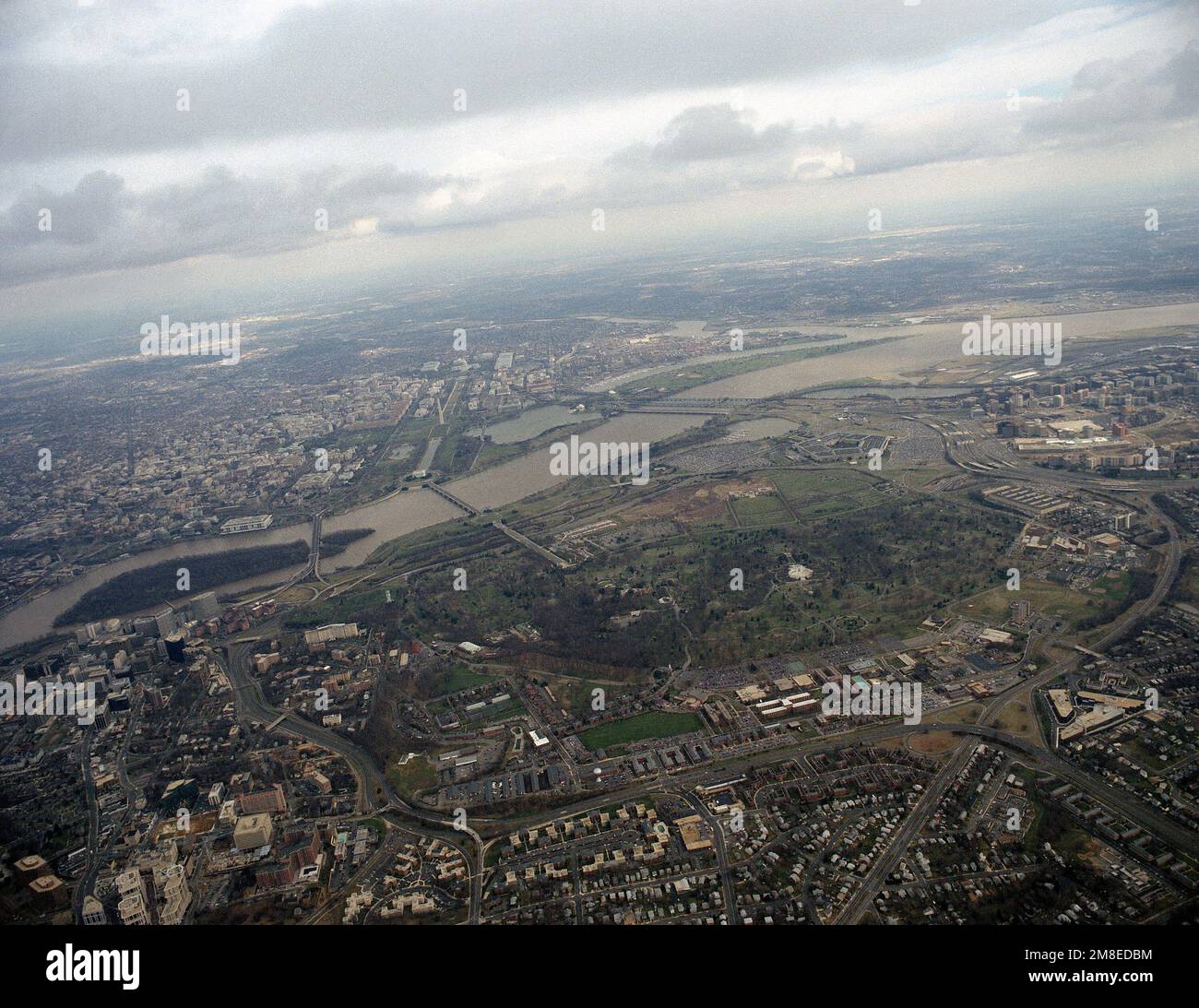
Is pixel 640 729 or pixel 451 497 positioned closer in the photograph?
pixel 640 729

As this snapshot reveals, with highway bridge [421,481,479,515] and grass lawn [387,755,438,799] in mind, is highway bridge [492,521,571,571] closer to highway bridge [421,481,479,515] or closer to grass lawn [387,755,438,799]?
highway bridge [421,481,479,515]

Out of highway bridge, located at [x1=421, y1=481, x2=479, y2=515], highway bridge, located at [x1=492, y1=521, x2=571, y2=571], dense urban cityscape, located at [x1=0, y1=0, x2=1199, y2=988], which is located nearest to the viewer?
dense urban cityscape, located at [x1=0, y1=0, x2=1199, y2=988]

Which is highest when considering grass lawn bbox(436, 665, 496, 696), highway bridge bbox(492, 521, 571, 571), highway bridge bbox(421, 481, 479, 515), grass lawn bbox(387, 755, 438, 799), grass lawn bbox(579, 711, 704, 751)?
highway bridge bbox(421, 481, 479, 515)

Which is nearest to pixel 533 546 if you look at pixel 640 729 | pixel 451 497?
pixel 451 497

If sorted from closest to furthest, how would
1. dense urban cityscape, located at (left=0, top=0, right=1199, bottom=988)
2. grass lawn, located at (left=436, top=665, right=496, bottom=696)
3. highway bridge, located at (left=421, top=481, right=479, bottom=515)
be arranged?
1. dense urban cityscape, located at (left=0, top=0, right=1199, bottom=988)
2. grass lawn, located at (left=436, top=665, right=496, bottom=696)
3. highway bridge, located at (left=421, top=481, right=479, bottom=515)

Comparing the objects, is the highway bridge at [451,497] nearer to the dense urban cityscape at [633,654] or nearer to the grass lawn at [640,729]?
the dense urban cityscape at [633,654]

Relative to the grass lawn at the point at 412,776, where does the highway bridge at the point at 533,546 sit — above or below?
above

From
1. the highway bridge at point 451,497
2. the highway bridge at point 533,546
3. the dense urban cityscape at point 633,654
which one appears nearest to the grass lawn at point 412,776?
the dense urban cityscape at point 633,654

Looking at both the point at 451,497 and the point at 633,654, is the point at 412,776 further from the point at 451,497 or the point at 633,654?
the point at 451,497

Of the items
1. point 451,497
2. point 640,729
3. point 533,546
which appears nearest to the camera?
point 640,729

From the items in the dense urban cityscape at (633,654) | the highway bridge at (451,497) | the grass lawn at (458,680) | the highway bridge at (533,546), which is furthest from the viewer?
the highway bridge at (451,497)

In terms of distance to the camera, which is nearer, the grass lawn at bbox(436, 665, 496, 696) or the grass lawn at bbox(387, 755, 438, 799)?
the grass lawn at bbox(387, 755, 438, 799)

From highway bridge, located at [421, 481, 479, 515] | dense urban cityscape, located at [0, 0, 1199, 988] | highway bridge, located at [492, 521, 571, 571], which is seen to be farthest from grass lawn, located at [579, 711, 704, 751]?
highway bridge, located at [421, 481, 479, 515]

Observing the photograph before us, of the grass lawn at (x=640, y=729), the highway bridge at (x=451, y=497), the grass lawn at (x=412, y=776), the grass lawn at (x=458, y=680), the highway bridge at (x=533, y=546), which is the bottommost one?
the grass lawn at (x=412, y=776)
